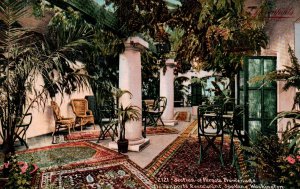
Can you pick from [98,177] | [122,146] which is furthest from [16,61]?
[122,146]

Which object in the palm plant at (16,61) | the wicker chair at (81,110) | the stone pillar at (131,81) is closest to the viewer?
the palm plant at (16,61)

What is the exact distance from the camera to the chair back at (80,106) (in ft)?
26.9

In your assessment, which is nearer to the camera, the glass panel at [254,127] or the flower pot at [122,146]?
the glass panel at [254,127]

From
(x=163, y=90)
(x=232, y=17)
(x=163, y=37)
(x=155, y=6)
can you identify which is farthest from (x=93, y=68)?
(x=232, y=17)

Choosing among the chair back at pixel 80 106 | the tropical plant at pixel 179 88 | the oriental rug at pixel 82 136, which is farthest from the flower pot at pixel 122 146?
the tropical plant at pixel 179 88

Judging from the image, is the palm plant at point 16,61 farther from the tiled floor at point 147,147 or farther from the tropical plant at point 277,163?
the tropical plant at point 277,163

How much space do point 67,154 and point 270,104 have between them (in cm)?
378

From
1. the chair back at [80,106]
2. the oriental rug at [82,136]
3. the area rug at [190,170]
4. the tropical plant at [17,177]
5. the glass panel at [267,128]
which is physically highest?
the chair back at [80,106]

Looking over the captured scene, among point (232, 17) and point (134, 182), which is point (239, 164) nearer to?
point (134, 182)

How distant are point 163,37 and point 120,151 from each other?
2.38 meters

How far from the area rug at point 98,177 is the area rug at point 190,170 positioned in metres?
0.23

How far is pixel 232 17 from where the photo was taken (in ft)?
10.8

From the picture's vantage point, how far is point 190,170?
12.3 feet

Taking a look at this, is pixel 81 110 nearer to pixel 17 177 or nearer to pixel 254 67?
pixel 254 67
